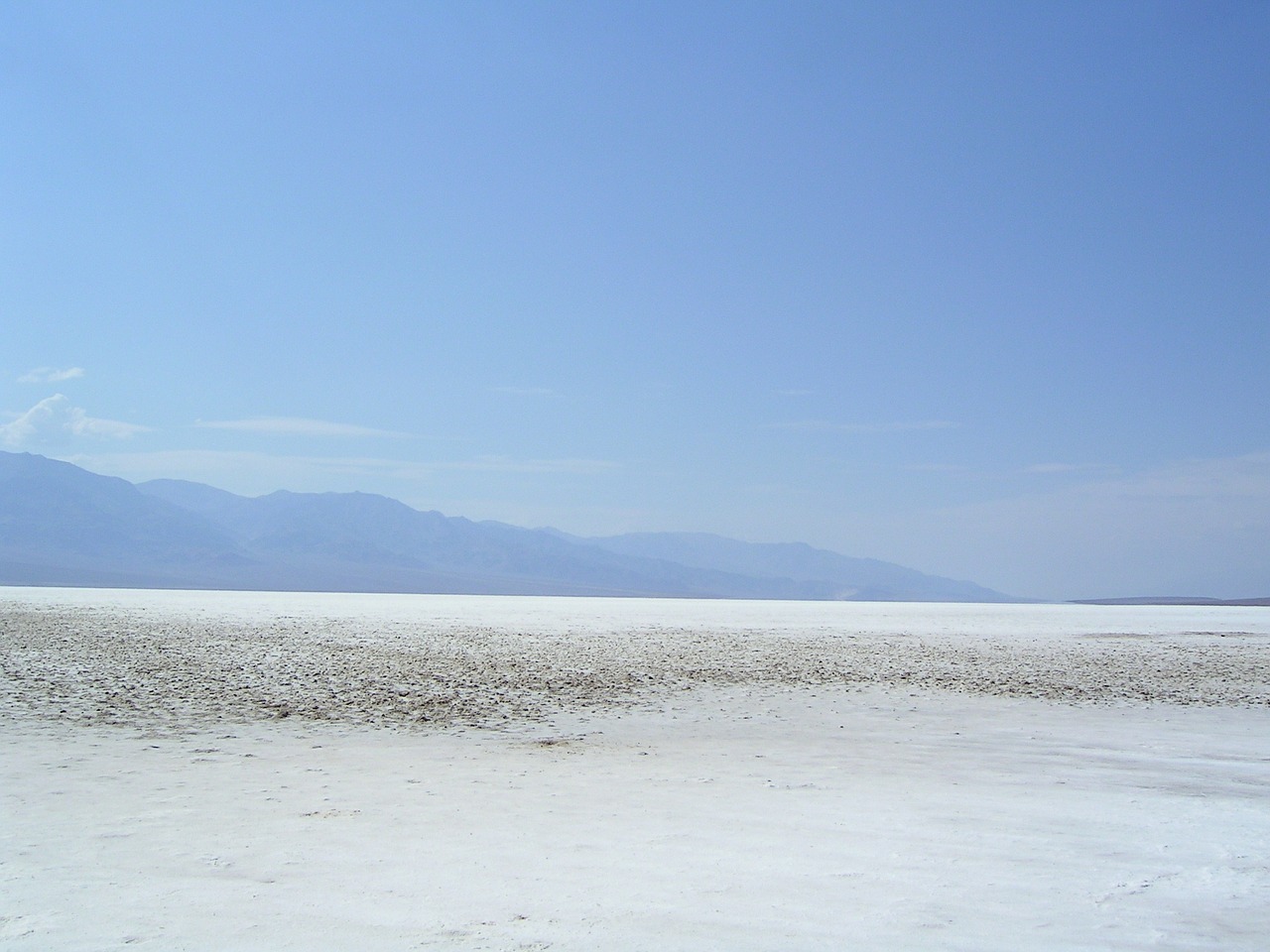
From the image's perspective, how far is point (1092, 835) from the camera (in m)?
8.49

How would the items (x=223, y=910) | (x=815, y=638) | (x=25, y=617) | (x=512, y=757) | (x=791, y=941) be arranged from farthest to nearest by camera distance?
(x=25, y=617) → (x=815, y=638) → (x=512, y=757) → (x=223, y=910) → (x=791, y=941)

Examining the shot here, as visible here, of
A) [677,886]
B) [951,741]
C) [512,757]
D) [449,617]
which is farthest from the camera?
[449,617]

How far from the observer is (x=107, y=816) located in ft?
28.9

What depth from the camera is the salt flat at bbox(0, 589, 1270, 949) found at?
6332 millimetres

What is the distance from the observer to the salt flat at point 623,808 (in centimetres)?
633

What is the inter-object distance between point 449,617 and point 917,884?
37.4 meters

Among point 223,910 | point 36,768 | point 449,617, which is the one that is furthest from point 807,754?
point 449,617

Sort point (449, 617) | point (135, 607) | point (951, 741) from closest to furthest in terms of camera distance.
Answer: point (951, 741)
point (449, 617)
point (135, 607)

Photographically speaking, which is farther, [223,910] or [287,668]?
[287,668]

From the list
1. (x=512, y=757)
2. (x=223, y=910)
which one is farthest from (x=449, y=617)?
(x=223, y=910)

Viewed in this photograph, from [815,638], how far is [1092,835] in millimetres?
25405

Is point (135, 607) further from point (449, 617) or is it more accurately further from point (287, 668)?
point (287, 668)

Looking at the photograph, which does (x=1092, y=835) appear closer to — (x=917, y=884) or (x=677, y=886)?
(x=917, y=884)

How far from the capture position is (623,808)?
31.0ft
